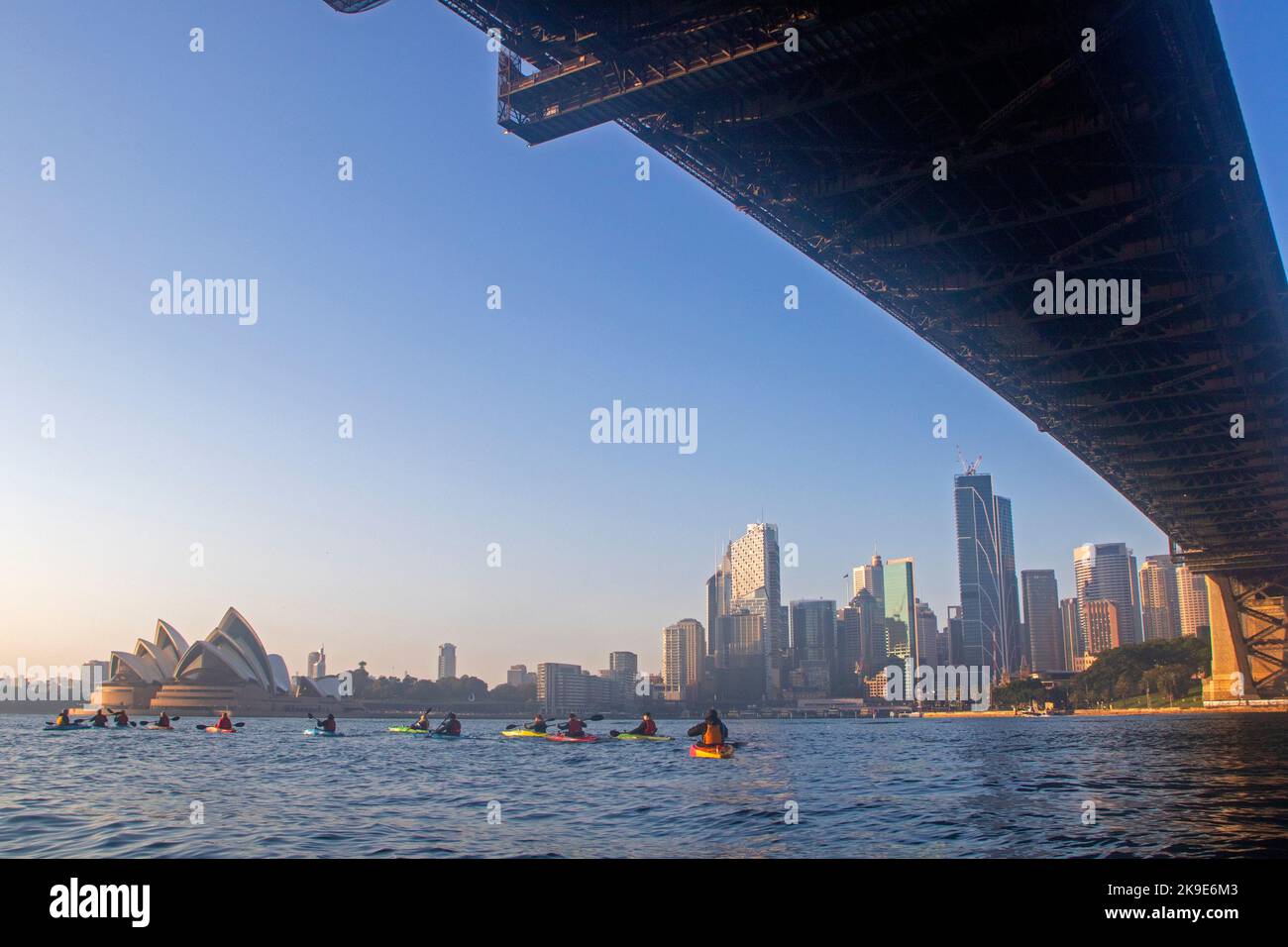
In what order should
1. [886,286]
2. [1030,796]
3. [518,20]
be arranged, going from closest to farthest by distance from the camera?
[518,20], [1030,796], [886,286]

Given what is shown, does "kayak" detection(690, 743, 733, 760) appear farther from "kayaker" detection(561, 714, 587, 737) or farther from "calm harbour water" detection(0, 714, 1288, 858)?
"kayaker" detection(561, 714, 587, 737)

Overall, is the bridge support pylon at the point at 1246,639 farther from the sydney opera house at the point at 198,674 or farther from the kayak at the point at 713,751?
the sydney opera house at the point at 198,674

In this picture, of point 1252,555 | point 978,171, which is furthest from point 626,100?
point 1252,555

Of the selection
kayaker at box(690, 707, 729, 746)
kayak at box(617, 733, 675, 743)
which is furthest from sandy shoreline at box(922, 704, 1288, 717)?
kayaker at box(690, 707, 729, 746)

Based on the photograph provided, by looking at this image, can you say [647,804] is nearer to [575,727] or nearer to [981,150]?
[981,150]

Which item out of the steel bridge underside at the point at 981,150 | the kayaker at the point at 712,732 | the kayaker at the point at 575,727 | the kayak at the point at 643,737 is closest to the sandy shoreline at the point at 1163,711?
the steel bridge underside at the point at 981,150
